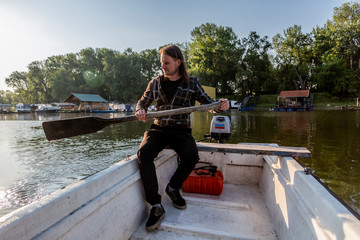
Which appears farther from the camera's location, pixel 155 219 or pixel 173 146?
pixel 173 146

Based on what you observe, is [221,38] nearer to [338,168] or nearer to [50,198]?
[338,168]

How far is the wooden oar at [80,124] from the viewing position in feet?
6.67

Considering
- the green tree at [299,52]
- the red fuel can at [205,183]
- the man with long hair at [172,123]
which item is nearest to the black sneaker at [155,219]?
the man with long hair at [172,123]

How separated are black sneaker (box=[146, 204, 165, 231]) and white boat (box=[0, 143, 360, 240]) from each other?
66 mm

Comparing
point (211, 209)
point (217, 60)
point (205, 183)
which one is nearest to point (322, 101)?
point (217, 60)

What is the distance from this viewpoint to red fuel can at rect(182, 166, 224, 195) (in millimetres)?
2631

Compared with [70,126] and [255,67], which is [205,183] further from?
[255,67]

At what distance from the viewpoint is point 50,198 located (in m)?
1.19

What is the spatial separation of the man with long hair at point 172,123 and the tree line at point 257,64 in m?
40.8

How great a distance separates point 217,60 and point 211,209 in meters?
42.4

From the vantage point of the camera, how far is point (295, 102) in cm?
3416

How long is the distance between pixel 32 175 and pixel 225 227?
5.98m

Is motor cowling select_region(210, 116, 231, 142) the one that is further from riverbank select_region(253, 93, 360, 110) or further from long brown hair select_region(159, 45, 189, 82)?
riverbank select_region(253, 93, 360, 110)

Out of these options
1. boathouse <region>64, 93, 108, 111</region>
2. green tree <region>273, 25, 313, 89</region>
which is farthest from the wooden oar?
green tree <region>273, 25, 313, 89</region>
